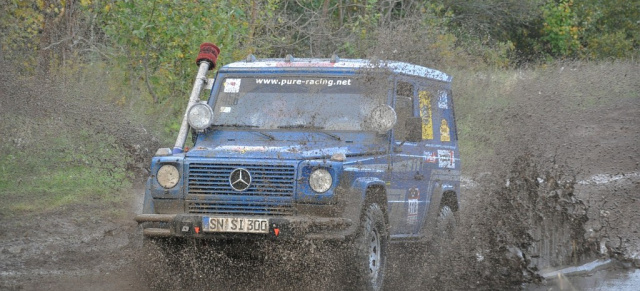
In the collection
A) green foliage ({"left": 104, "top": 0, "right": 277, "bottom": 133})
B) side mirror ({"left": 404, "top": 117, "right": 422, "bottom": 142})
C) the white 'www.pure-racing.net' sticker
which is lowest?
side mirror ({"left": 404, "top": 117, "right": 422, "bottom": 142})

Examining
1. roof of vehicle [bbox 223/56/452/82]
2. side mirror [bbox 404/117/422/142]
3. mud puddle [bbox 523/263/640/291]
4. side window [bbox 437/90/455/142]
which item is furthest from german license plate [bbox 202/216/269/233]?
side window [bbox 437/90/455/142]

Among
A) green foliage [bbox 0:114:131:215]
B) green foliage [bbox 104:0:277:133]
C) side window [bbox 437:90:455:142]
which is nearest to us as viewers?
side window [bbox 437:90:455:142]

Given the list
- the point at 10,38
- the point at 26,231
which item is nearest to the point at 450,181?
the point at 26,231

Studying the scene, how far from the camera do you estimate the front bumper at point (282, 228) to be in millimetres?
6516

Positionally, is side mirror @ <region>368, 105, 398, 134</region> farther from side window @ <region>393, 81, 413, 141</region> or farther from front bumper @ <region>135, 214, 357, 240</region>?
front bumper @ <region>135, 214, 357, 240</region>

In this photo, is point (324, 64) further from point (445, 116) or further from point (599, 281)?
point (599, 281)

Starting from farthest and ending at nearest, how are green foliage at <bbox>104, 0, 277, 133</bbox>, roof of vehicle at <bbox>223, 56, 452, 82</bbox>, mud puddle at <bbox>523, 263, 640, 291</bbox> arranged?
green foliage at <bbox>104, 0, 277, 133</bbox>, mud puddle at <bbox>523, 263, 640, 291</bbox>, roof of vehicle at <bbox>223, 56, 452, 82</bbox>

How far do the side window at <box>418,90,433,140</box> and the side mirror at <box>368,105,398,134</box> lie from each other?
0.90 m

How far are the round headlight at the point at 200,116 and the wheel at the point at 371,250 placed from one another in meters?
1.63

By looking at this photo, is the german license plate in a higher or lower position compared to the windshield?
lower

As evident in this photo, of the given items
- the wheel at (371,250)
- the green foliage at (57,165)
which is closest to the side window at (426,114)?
the wheel at (371,250)

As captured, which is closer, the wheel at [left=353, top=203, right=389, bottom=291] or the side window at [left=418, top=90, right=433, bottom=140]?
the wheel at [left=353, top=203, right=389, bottom=291]

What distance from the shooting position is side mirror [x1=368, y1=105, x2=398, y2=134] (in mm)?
7625

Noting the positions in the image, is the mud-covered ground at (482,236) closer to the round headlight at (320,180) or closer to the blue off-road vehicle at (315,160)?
the blue off-road vehicle at (315,160)
